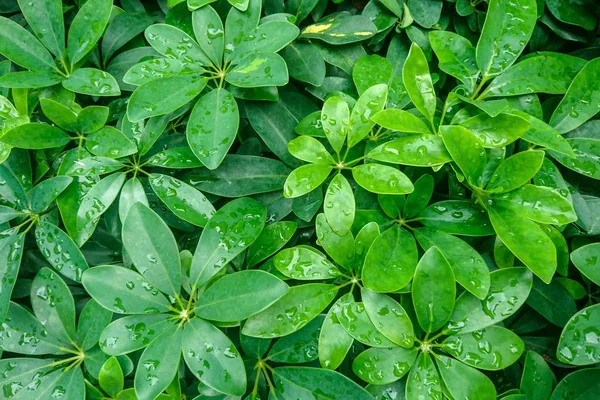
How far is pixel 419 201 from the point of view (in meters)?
0.83

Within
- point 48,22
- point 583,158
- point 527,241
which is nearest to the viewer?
point 527,241

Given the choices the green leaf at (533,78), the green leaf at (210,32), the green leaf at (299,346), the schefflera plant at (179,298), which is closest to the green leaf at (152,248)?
the schefflera plant at (179,298)

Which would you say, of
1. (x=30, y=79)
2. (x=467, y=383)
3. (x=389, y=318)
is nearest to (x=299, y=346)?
(x=389, y=318)

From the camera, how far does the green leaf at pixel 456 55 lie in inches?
34.4

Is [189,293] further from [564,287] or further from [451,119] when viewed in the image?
[564,287]

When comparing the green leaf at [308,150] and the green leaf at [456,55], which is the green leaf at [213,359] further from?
the green leaf at [456,55]

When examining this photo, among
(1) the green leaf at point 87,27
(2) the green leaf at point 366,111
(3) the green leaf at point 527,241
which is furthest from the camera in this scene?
(1) the green leaf at point 87,27

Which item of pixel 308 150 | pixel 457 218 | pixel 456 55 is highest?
pixel 456 55

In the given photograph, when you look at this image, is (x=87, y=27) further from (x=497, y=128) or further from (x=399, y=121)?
(x=497, y=128)

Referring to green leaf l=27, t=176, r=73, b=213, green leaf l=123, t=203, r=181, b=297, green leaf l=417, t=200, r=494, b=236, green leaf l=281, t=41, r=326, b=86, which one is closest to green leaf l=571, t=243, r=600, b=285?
green leaf l=417, t=200, r=494, b=236

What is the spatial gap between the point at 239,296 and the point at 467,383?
0.40 m

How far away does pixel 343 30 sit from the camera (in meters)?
0.95

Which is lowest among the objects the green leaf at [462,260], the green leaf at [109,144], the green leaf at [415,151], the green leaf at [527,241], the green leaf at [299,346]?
the green leaf at [299,346]

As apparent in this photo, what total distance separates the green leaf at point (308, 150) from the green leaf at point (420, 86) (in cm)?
19
